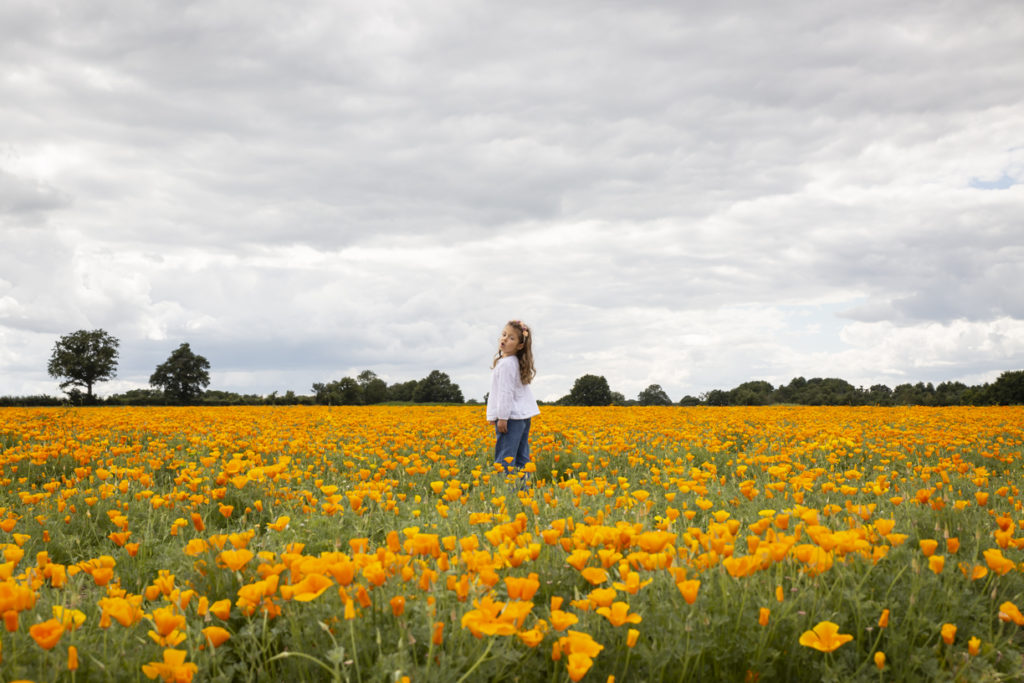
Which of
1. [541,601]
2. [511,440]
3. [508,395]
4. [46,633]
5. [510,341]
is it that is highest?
[510,341]

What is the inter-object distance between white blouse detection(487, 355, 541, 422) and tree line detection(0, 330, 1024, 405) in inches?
1122

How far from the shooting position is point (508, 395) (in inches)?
351

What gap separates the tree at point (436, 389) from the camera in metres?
50.1

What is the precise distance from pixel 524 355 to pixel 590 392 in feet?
118

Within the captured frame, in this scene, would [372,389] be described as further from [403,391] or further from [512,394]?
[512,394]

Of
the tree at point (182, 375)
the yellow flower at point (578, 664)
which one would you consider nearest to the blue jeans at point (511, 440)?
the yellow flower at point (578, 664)

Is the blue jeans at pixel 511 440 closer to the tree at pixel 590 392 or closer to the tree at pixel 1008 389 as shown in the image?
the tree at pixel 590 392

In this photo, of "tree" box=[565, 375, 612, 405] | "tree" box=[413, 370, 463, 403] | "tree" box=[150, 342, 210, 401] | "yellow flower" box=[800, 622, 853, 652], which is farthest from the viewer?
"tree" box=[150, 342, 210, 401]

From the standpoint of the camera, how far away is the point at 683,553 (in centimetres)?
355

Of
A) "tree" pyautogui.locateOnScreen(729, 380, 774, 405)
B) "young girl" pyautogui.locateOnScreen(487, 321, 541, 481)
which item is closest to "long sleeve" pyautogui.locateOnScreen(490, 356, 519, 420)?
"young girl" pyautogui.locateOnScreen(487, 321, 541, 481)

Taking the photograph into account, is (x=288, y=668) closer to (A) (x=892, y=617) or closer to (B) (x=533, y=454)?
(A) (x=892, y=617)

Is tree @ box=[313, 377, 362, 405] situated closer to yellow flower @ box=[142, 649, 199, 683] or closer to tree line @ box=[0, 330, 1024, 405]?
tree line @ box=[0, 330, 1024, 405]

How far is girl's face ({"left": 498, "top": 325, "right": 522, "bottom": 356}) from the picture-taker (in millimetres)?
9141

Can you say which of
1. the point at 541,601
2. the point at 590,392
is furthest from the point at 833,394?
the point at 541,601
